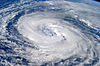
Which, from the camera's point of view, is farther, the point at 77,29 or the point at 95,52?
the point at 77,29

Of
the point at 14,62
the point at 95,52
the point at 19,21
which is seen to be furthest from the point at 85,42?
the point at 19,21

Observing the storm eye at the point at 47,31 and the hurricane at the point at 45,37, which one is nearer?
the hurricane at the point at 45,37

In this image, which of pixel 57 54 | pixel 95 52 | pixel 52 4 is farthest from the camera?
pixel 52 4

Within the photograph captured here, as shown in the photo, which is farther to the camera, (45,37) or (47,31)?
(47,31)

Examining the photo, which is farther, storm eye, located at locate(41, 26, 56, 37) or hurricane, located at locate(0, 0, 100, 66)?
storm eye, located at locate(41, 26, 56, 37)

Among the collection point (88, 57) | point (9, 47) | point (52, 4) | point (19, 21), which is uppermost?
point (52, 4)

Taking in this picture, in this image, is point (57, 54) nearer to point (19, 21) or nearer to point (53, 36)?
point (53, 36)

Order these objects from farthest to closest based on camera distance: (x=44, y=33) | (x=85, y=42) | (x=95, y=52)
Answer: (x=44, y=33), (x=85, y=42), (x=95, y=52)

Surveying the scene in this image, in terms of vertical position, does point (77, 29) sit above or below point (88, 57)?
above
